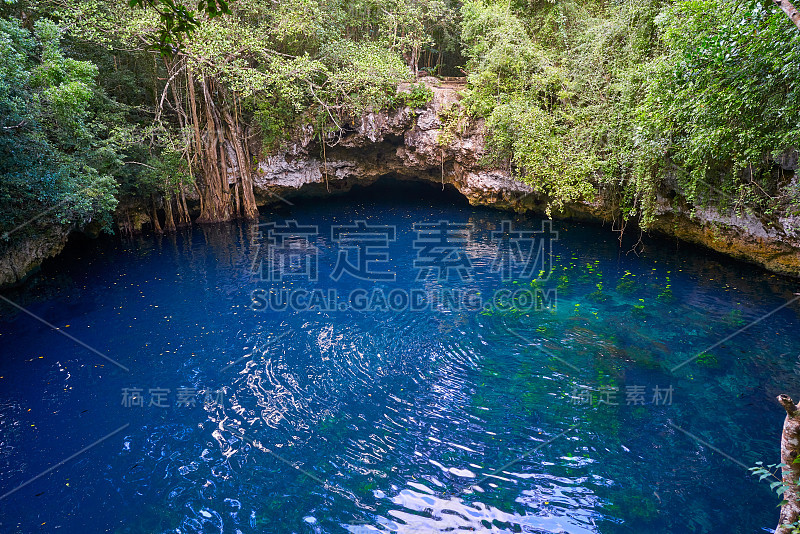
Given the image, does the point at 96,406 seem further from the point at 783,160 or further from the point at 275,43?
the point at 275,43

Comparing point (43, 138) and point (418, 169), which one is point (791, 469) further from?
point (418, 169)

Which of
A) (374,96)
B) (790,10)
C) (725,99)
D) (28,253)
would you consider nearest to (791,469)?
(790,10)

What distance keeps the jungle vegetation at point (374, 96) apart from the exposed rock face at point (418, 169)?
2.19ft

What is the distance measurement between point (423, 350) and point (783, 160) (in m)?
7.61

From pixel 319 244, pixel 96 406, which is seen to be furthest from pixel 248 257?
pixel 96 406

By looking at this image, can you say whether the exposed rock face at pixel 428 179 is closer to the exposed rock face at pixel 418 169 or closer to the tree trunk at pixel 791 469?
the exposed rock face at pixel 418 169

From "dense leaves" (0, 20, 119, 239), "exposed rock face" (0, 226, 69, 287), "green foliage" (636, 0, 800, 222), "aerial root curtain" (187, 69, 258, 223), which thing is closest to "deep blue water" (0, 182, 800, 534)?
"exposed rock face" (0, 226, 69, 287)

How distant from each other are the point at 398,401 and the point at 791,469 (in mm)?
3953

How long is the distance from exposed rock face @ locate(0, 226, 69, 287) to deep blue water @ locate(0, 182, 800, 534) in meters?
0.43

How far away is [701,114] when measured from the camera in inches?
311

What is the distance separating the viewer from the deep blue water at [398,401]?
4316mm

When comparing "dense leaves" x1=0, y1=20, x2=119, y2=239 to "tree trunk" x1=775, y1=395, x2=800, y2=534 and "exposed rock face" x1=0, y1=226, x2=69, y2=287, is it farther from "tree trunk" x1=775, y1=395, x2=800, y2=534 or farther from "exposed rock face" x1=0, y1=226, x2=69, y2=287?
"tree trunk" x1=775, y1=395, x2=800, y2=534

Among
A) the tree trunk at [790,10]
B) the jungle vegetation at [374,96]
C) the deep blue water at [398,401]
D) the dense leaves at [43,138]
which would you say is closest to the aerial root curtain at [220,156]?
the jungle vegetation at [374,96]

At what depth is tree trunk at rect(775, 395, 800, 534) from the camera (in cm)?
291
